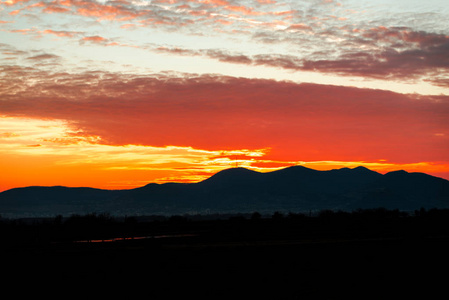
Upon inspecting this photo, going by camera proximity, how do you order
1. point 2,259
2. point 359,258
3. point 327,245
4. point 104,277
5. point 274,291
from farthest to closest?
point 327,245 < point 2,259 < point 359,258 < point 104,277 < point 274,291

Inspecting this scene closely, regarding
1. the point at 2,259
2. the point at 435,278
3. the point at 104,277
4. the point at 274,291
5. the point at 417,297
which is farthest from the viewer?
the point at 2,259

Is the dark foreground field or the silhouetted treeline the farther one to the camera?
the silhouetted treeline

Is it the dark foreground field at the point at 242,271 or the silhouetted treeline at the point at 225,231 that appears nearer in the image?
the dark foreground field at the point at 242,271

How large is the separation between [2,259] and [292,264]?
20881 millimetres

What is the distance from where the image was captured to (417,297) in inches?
926

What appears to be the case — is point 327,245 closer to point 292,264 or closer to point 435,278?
point 292,264

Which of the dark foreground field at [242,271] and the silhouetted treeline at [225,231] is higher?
the silhouetted treeline at [225,231]

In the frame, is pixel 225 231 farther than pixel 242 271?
Yes

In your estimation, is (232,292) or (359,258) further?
(359,258)

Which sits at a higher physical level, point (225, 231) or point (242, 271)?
point (225, 231)

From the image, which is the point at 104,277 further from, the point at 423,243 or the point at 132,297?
the point at 423,243

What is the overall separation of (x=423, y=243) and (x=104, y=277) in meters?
29.1

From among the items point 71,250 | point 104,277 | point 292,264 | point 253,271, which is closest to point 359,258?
point 292,264

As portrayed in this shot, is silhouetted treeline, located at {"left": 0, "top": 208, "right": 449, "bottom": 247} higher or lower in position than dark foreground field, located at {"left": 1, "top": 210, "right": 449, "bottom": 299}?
higher
